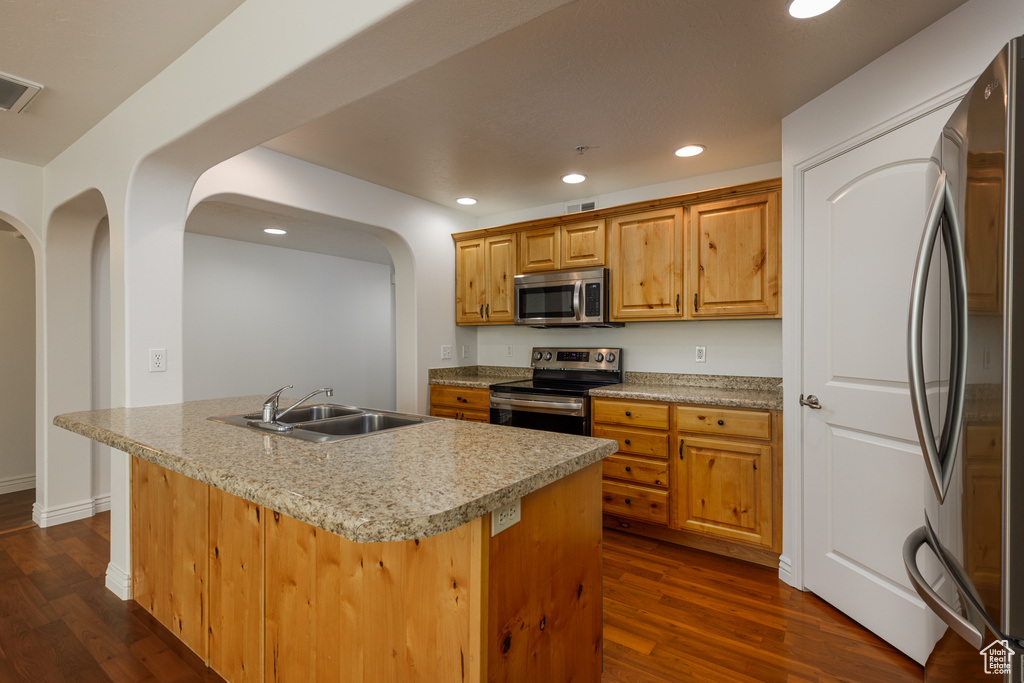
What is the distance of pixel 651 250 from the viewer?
329cm

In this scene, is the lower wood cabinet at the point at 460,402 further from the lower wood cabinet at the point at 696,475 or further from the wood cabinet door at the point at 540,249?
the wood cabinet door at the point at 540,249

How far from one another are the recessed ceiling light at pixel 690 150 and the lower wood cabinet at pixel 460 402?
6.71ft

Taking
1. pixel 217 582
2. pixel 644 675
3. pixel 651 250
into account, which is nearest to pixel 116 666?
pixel 217 582

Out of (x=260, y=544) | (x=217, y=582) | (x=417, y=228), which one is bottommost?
(x=217, y=582)

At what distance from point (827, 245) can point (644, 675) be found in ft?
6.34

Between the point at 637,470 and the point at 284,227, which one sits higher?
the point at 284,227

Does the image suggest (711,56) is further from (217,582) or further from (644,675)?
Result: (217,582)

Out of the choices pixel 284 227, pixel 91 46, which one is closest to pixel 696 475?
pixel 91 46

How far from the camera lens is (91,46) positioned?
1879 millimetres

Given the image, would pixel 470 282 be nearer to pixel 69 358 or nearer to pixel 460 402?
pixel 460 402

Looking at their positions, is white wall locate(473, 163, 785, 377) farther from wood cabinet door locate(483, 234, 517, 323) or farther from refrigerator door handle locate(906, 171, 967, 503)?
refrigerator door handle locate(906, 171, 967, 503)

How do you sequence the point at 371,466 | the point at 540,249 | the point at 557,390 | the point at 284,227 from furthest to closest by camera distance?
the point at 284,227, the point at 540,249, the point at 557,390, the point at 371,466

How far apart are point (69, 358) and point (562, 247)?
348 cm

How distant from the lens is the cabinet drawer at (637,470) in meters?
2.95
